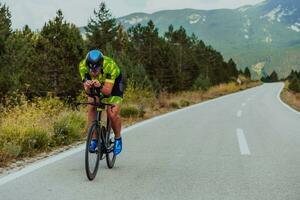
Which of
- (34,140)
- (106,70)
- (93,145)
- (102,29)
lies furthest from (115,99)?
(102,29)

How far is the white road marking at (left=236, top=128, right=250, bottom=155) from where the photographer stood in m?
8.16

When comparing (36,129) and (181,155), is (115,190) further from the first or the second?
(36,129)

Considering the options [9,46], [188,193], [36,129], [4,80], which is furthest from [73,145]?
[9,46]

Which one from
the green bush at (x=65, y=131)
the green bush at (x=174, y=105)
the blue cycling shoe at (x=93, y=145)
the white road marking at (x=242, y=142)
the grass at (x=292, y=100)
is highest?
the blue cycling shoe at (x=93, y=145)

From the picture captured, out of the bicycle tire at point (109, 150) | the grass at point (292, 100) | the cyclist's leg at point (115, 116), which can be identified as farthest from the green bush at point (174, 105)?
the cyclist's leg at point (115, 116)

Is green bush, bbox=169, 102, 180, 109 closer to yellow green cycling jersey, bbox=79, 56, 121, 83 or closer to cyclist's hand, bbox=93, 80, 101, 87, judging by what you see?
yellow green cycling jersey, bbox=79, 56, 121, 83

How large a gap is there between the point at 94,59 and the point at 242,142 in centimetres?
502

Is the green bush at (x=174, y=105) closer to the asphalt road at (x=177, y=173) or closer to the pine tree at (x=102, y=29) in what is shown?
the asphalt road at (x=177, y=173)

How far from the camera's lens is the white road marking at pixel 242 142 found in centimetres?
816

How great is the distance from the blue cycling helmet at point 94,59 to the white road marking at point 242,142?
11.9 feet

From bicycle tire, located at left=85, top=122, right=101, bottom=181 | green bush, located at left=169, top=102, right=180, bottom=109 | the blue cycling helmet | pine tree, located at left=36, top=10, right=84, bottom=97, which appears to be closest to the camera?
bicycle tire, located at left=85, top=122, right=101, bottom=181

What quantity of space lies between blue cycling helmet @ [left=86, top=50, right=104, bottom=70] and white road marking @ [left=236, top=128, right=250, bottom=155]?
364 centimetres

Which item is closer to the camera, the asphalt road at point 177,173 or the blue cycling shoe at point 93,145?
the asphalt road at point 177,173

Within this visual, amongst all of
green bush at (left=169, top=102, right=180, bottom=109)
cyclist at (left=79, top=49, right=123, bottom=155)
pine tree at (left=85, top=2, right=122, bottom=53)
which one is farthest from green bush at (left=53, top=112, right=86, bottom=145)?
pine tree at (left=85, top=2, right=122, bottom=53)
